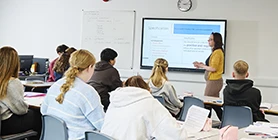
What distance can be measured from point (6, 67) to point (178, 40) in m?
3.87

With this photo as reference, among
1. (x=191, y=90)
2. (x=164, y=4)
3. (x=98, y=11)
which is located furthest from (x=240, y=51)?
(x=98, y=11)

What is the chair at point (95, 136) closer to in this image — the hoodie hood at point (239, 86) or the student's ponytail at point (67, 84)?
the student's ponytail at point (67, 84)

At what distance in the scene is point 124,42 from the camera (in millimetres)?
6688

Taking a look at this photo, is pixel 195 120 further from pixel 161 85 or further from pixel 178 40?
pixel 178 40

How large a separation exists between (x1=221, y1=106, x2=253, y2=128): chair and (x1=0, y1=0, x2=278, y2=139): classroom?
7.60 feet

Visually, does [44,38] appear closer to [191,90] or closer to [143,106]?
[191,90]

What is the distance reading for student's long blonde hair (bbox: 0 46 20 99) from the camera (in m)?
2.83

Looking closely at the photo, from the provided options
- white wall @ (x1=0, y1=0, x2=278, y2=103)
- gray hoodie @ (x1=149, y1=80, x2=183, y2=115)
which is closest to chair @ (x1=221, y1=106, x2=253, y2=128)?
gray hoodie @ (x1=149, y1=80, x2=183, y2=115)

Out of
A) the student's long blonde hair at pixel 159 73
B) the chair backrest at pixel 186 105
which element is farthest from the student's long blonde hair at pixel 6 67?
the chair backrest at pixel 186 105

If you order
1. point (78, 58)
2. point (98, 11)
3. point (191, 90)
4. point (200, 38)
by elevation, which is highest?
point (98, 11)

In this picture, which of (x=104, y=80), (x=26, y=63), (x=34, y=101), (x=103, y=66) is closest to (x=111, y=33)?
(x=26, y=63)

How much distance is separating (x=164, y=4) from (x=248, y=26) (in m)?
1.54

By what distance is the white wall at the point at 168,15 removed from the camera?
19.0 feet

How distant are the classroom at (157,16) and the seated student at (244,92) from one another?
A: 89.5 inches
